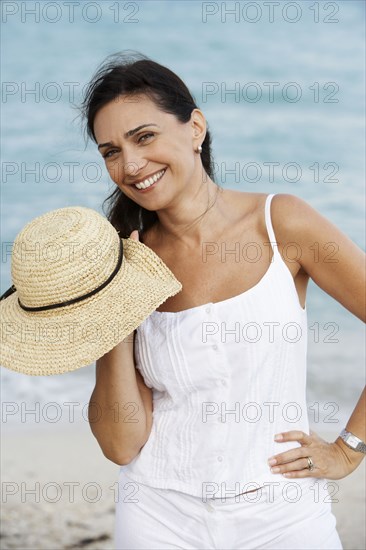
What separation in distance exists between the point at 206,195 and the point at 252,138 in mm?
7699

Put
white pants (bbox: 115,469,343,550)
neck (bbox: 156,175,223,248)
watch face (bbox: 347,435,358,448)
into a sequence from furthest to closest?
watch face (bbox: 347,435,358,448)
neck (bbox: 156,175,223,248)
white pants (bbox: 115,469,343,550)

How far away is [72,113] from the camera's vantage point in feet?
32.3

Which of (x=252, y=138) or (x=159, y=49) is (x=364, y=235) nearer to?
(x=252, y=138)

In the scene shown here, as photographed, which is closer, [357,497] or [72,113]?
[357,497]

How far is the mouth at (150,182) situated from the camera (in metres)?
2.27

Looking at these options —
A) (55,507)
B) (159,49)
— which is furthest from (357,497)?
Result: (159,49)

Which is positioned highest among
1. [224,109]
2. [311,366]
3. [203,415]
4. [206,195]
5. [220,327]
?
[206,195]

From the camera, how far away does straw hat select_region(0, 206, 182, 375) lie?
2059mm

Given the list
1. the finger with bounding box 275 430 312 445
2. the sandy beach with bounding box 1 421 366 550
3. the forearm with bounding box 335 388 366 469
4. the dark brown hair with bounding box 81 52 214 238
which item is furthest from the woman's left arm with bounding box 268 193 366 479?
the sandy beach with bounding box 1 421 366 550

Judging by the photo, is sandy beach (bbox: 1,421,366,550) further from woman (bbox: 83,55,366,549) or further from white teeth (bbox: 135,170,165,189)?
white teeth (bbox: 135,170,165,189)

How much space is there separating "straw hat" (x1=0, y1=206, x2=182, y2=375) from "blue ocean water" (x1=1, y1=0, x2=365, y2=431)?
652 centimetres

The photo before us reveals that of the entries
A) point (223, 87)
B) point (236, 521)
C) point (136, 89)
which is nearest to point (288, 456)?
point (236, 521)

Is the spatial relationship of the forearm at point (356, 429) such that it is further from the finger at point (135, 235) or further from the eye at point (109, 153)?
the eye at point (109, 153)

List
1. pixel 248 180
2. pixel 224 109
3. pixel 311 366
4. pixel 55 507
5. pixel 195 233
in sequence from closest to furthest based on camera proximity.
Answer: pixel 195 233 → pixel 55 507 → pixel 311 366 → pixel 248 180 → pixel 224 109
